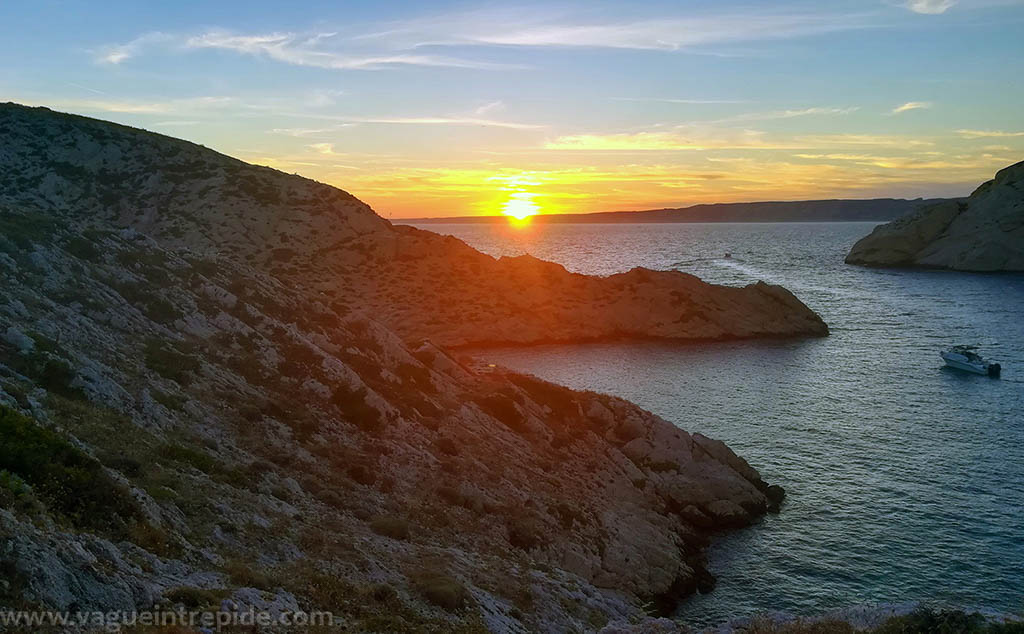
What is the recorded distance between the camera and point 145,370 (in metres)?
24.3

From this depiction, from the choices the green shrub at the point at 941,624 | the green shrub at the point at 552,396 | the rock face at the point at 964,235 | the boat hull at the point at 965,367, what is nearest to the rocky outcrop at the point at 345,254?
the boat hull at the point at 965,367

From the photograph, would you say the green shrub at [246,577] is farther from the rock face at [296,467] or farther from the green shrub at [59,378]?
the green shrub at [59,378]

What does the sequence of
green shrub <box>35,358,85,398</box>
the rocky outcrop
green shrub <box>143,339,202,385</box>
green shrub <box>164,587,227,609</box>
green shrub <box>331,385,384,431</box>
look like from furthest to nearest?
the rocky outcrop → green shrub <box>331,385,384,431</box> → green shrub <box>143,339,202,385</box> → green shrub <box>35,358,85,398</box> → green shrub <box>164,587,227,609</box>

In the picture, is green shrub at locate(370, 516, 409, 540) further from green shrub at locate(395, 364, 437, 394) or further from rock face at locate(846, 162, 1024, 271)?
rock face at locate(846, 162, 1024, 271)

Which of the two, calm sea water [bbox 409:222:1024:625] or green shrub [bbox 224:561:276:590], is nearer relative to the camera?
green shrub [bbox 224:561:276:590]

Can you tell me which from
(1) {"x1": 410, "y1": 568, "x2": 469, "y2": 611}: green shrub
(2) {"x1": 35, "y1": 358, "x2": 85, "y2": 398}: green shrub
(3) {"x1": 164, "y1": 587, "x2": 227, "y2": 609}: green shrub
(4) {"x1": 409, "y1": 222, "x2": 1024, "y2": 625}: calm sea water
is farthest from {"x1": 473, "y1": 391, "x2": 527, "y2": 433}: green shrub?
(3) {"x1": 164, "y1": 587, "x2": 227, "y2": 609}: green shrub

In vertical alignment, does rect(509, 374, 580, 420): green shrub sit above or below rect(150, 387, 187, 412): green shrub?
below

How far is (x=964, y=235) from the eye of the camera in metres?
169

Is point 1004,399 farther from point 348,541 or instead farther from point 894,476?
point 348,541

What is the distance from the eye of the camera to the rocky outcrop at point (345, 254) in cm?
8962

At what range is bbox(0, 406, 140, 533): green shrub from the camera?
46.4 feet

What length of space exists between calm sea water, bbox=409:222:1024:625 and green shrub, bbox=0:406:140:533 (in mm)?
23409

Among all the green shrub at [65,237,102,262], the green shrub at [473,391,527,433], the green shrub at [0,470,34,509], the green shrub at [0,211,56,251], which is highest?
the green shrub at [0,211,56,251]

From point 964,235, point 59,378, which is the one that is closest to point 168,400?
point 59,378
